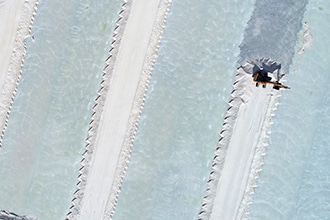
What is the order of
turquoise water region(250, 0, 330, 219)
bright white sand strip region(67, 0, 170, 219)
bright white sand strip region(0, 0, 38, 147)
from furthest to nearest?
bright white sand strip region(0, 0, 38, 147), bright white sand strip region(67, 0, 170, 219), turquoise water region(250, 0, 330, 219)

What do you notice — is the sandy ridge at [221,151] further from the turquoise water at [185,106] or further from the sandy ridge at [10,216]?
the sandy ridge at [10,216]

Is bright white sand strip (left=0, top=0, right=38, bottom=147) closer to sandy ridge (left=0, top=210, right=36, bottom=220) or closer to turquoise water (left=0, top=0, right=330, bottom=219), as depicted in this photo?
turquoise water (left=0, top=0, right=330, bottom=219)

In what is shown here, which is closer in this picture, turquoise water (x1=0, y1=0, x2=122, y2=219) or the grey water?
the grey water

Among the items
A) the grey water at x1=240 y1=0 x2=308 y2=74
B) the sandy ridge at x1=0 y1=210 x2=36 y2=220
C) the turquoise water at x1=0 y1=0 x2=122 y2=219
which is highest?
the grey water at x1=240 y1=0 x2=308 y2=74

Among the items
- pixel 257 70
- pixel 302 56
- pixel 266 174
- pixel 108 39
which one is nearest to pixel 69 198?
pixel 108 39

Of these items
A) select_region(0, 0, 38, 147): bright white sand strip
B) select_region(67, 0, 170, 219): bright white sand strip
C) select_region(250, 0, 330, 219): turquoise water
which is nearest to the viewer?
select_region(250, 0, 330, 219): turquoise water

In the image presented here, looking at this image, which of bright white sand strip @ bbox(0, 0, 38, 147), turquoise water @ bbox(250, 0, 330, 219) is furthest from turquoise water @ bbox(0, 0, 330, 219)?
bright white sand strip @ bbox(0, 0, 38, 147)

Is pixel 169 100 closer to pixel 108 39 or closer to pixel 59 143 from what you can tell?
pixel 108 39
